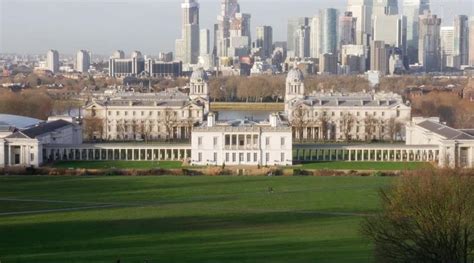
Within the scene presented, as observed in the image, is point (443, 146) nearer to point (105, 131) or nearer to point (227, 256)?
point (105, 131)

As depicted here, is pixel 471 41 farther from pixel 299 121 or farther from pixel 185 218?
pixel 185 218

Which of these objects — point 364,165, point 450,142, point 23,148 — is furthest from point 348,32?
point 23,148

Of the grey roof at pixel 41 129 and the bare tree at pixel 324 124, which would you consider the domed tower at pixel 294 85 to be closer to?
the bare tree at pixel 324 124

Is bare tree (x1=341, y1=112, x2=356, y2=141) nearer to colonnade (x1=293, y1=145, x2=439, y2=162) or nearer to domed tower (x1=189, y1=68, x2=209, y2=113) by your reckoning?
colonnade (x1=293, y1=145, x2=439, y2=162)

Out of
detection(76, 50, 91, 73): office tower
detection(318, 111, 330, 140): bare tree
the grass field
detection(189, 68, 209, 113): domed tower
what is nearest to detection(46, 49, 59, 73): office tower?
detection(76, 50, 91, 73): office tower

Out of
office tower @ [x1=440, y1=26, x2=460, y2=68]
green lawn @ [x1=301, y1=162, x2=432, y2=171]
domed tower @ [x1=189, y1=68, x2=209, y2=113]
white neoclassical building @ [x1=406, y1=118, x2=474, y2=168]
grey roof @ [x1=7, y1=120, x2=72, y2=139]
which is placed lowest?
green lawn @ [x1=301, y1=162, x2=432, y2=171]

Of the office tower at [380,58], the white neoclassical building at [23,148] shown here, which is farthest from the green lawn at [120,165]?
the office tower at [380,58]
